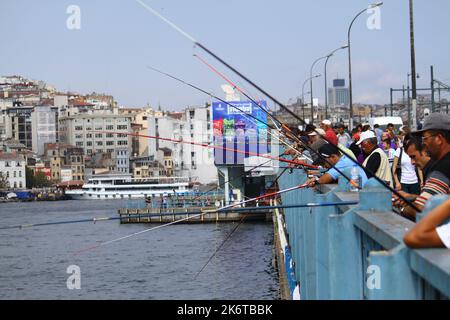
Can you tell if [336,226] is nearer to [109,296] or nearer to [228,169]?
[109,296]

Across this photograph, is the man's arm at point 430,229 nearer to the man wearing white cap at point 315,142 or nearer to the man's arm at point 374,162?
the man wearing white cap at point 315,142

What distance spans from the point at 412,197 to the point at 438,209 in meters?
1.71

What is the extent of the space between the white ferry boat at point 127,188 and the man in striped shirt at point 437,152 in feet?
364

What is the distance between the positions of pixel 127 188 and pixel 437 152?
118563 millimetres

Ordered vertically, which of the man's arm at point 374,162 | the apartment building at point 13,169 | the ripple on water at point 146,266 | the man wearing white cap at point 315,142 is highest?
the man wearing white cap at point 315,142

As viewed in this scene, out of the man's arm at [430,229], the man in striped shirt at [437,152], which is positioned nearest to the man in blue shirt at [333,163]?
the man in striped shirt at [437,152]

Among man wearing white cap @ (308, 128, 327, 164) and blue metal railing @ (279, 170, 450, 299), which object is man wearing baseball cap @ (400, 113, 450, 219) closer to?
blue metal railing @ (279, 170, 450, 299)

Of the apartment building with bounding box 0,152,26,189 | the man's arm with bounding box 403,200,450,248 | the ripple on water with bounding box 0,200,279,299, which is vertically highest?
the man's arm with bounding box 403,200,450,248

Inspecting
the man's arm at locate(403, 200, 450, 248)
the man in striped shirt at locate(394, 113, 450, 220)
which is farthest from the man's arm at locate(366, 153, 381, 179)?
the man's arm at locate(403, 200, 450, 248)

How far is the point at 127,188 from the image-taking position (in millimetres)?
122625

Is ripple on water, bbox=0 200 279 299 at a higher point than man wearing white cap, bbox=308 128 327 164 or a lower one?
lower

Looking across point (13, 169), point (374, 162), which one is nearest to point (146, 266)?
point (374, 162)

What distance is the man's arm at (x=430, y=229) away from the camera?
3.57m

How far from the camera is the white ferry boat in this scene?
11800cm
